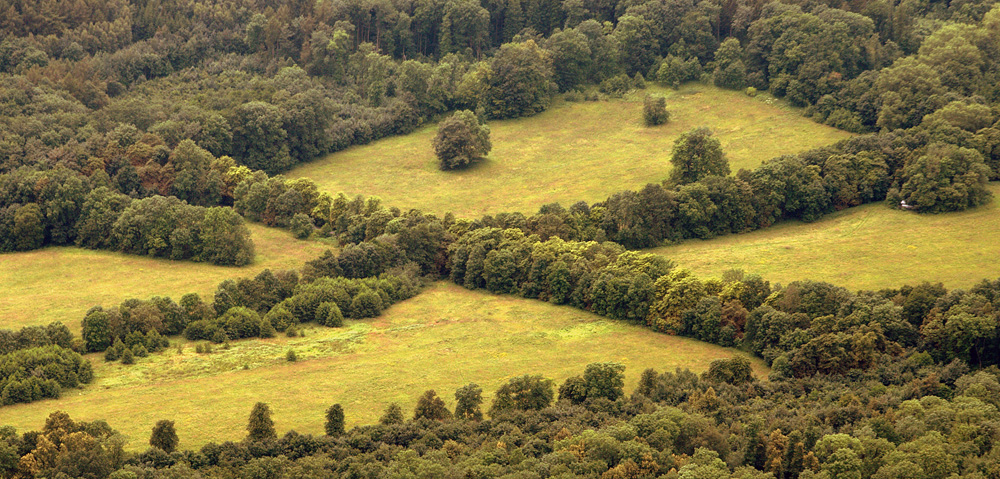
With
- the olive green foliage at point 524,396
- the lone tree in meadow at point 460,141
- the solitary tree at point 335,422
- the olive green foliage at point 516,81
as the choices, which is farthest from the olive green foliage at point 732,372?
the olive green foliage at point 516,81

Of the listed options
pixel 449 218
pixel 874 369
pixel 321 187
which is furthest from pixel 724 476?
pixel 321 187

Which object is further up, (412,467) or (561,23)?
(561,23)

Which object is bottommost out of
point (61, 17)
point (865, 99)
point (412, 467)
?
point (412, 467)

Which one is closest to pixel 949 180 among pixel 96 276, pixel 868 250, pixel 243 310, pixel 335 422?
pixel 868 250

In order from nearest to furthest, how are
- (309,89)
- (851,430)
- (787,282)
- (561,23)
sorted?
(851,430), (787,282), (309,89), (561,23)

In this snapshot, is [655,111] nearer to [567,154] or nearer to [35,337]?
[567,154]

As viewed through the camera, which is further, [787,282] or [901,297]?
[787,282]

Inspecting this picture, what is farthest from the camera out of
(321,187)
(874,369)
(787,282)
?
(321,187)

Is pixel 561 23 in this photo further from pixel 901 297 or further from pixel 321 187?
pixel 901 297
